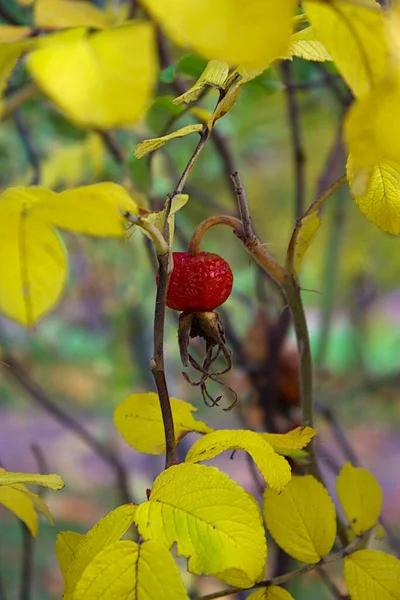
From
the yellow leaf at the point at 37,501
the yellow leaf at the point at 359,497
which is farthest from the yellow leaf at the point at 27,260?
the yellow leaf at the point at 359,497

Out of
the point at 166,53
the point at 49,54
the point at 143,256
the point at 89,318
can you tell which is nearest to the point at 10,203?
the point at 49,54

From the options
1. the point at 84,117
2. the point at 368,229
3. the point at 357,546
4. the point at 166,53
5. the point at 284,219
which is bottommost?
the point at 284,219

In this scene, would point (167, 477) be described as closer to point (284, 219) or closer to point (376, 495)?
point (376, 495)

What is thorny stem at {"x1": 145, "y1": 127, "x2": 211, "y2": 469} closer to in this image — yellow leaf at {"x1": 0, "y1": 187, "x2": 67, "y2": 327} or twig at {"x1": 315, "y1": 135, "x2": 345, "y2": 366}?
yellow leaf at {"x1": 0, "y1": 187, "x2": 67, "y2": 327}

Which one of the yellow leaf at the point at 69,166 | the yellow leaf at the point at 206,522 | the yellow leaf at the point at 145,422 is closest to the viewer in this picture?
the yellow leaf at the point at 206,522

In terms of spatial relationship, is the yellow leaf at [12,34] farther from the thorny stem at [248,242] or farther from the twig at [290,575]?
the twig at [290,575]

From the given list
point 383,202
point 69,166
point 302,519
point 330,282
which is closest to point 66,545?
point 302,519

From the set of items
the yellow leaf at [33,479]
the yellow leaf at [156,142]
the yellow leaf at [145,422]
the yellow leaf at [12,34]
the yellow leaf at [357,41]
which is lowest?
the yellow leaf at [145,422]
